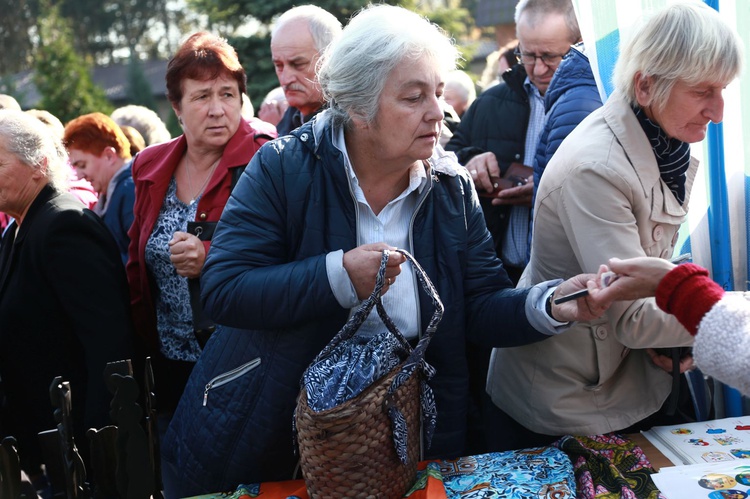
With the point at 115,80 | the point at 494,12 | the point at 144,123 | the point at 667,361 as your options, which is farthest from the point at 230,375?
the point at 115,80

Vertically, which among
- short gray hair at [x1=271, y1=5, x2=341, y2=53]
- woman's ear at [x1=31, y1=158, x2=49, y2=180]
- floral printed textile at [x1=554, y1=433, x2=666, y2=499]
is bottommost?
floral printed textile at [x1=554, y1=433, x2=666, y2=499]

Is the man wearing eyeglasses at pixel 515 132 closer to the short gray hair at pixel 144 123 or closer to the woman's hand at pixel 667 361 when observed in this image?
the woman's hand at pixel 667 361

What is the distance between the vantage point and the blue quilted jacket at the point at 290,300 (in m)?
1.88

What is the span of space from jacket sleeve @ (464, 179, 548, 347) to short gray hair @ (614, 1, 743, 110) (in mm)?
585

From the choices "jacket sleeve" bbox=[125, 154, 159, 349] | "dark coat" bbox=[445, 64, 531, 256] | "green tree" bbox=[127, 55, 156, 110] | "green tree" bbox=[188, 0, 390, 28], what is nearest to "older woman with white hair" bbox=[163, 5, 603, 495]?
"jacket sleeve" bbox=[125, 154, 159, 349]

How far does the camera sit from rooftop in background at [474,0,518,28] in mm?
25750

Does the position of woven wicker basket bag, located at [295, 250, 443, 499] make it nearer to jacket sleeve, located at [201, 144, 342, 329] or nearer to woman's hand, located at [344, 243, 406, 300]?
woman's hand, located at [344, 243, 406, 300]

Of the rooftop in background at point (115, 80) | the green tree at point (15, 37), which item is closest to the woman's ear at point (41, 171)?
the rooftop in background at point (115, 80)

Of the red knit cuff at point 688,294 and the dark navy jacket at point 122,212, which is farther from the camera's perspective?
the dark navy jacket at point 122,212

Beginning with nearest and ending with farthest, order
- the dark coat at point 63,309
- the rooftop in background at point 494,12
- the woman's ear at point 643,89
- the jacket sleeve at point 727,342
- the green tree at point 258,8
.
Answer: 1. the jacket sleeve at point 727,342
2. the woman's ear at point 643,89
3. the dark coat at point 63,309
4. the green tree at point 258,8
5. the rooftop in background at point 494,12

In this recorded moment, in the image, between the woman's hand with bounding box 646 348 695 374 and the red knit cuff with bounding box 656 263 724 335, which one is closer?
the red knit cuff with bounding box 656 263 724 335

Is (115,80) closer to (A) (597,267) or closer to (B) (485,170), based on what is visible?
(B) (485,170)

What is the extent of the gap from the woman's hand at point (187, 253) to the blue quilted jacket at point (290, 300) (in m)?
0.57

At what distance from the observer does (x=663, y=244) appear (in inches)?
82.7
